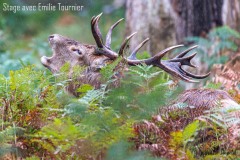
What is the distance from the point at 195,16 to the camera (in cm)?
1061

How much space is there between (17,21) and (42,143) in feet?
42.6

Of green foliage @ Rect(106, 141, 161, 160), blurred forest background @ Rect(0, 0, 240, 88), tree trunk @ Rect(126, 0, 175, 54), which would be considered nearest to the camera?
green foliage @ Rect(106, 141, 161, 160)

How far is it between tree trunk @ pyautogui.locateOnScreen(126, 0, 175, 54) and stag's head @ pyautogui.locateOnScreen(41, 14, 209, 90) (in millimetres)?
3426

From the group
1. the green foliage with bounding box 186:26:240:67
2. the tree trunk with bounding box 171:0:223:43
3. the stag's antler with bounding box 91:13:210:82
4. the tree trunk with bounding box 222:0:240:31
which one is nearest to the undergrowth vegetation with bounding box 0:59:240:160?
the stag's antler with bounding box 91:13:210:82

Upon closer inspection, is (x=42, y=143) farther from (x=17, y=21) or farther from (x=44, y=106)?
(x=17, y=21)

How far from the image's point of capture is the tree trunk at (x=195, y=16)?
1057cm

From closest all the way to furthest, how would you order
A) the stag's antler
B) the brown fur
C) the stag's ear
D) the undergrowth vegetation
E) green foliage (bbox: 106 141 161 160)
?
1. green foliage (bbox: 106 141 161 160)
2. the undergrowth vegetation
3. the stag's antler
4. the brown fur
5. the stag's ear

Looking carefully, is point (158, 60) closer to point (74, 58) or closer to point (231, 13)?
point (74, 58)

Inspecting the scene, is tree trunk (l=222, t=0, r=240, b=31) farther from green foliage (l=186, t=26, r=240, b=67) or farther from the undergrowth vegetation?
the undergrowth vegetation

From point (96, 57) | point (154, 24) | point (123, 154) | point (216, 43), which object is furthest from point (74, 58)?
point (154, 24)

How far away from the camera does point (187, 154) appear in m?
4.60

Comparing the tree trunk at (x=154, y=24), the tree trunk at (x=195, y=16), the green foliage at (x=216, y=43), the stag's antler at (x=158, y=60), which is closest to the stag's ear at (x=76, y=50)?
the stag's antler at (x=158, y=60)

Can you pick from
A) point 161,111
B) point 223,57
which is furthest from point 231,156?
point 223,57

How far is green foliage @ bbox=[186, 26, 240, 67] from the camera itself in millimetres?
9755
